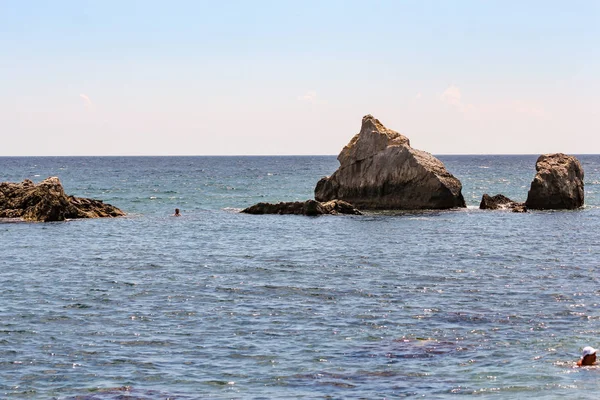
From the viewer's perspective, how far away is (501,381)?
19.0 metres

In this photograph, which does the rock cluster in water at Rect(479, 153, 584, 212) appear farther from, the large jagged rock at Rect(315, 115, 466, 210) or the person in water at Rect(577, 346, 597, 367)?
the person in water at Rect(577, 346, 597, 367)

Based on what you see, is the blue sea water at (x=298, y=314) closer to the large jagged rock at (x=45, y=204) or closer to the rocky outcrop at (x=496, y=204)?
the large jagged rock at (x=45, y=204)

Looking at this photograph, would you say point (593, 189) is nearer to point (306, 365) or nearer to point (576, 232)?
point (576, 232)

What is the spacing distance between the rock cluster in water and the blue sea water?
15206 millimetres

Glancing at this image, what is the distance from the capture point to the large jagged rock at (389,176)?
64.2m

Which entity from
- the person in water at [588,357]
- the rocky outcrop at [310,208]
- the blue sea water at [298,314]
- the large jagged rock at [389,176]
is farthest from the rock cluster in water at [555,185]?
the person in water at [588,357]

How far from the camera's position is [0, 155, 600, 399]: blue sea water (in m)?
19.1

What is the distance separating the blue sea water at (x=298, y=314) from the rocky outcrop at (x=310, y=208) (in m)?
11.8

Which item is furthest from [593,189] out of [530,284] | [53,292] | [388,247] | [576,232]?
[53,292]

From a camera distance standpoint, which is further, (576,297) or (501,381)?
(576,297)

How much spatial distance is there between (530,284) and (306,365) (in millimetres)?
14949

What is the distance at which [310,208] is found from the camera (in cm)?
6278

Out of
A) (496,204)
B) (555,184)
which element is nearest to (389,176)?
(496,204)

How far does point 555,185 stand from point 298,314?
45003mm
